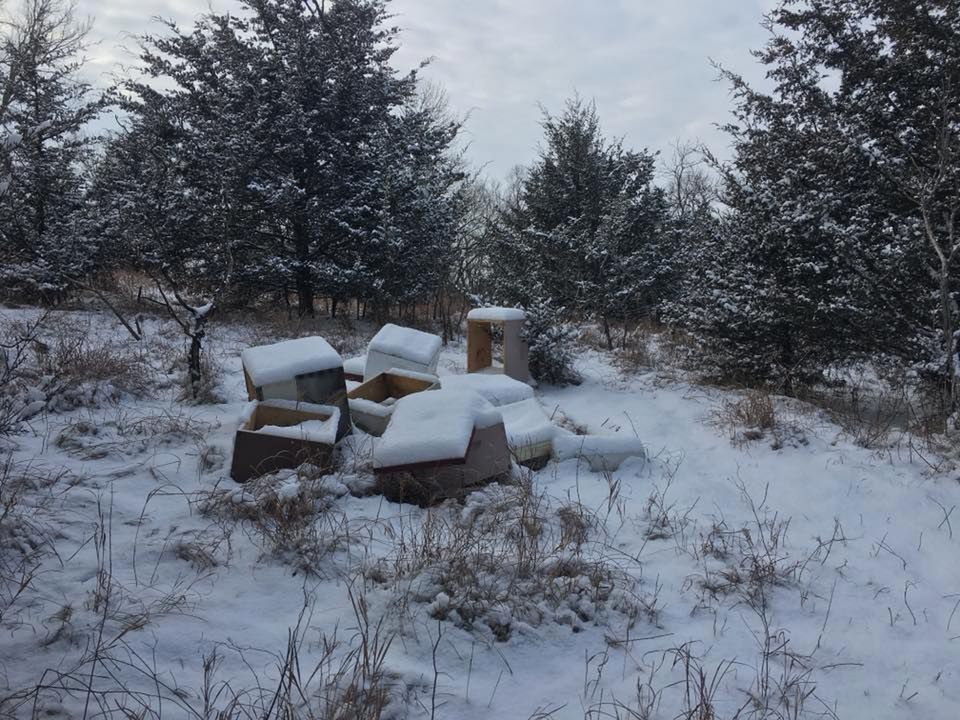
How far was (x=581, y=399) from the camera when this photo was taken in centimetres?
729

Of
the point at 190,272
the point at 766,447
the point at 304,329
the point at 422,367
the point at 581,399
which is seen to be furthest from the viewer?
the point at 190,272

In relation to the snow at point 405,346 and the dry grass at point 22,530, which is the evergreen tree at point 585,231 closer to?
the snow at point 405,346

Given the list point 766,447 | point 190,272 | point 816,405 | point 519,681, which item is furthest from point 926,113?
point 190,272

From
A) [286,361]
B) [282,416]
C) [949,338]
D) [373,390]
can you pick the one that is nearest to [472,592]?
[282,416]

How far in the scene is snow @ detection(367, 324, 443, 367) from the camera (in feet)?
18.5

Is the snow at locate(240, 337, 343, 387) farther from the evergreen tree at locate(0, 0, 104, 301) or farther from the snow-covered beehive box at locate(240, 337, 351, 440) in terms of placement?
the evergreen tree at locate(0, 0, 104, 301)

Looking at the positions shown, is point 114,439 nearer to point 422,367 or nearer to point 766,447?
point 422,367

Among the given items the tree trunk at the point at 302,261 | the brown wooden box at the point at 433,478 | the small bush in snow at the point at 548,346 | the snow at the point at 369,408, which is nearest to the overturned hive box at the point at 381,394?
the snow at the point at 369,408

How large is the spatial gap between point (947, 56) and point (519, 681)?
8.56 m

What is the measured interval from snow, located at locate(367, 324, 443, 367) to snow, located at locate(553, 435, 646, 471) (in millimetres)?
1768

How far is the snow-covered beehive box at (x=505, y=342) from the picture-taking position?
23.9 ft

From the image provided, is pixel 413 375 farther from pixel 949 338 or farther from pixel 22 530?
pixel 949 338

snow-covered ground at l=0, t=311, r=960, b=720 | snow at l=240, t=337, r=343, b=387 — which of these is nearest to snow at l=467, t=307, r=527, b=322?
snow at l=240, t=337, r=343, b=387

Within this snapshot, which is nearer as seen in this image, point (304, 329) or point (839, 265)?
point (839, 265)
